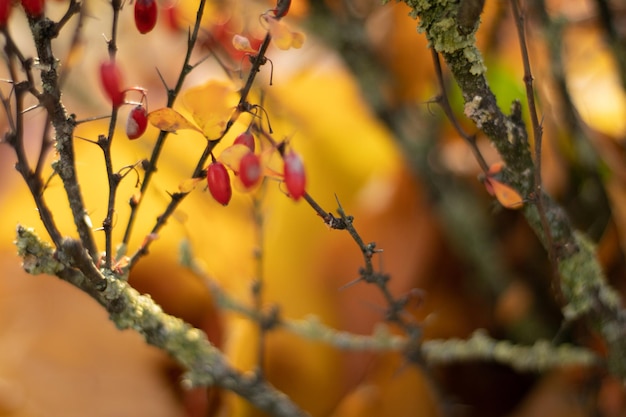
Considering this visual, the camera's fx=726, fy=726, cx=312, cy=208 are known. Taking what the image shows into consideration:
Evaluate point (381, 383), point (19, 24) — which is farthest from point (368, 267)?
point (19, 24)

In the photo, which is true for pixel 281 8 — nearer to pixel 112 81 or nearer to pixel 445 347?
pixel 112 81

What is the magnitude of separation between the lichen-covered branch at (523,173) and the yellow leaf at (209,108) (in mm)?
75

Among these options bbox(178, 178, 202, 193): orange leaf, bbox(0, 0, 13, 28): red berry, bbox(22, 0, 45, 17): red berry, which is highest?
bbox(22, 0, 45, 17): red berry

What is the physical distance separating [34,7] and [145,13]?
38 millimetres

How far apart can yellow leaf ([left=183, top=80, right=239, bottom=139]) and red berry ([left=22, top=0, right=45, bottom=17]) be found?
2.2 inches

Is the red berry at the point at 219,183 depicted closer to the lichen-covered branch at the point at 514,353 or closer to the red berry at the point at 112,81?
the red berry at the point at 112,81

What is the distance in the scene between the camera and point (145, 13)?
26 centimetres

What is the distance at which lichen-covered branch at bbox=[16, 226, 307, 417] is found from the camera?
244 mm

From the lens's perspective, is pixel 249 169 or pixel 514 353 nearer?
pixel 249 169

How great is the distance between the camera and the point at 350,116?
0.62 metres

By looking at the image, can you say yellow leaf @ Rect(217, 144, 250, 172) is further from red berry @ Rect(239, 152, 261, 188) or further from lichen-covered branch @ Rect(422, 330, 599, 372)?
lichen-covered branch @ Rect(422, 330, 599, 372)

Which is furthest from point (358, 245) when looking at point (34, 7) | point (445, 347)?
point (34, 7)

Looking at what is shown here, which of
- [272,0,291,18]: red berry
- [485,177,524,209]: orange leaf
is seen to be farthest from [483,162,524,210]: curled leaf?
[272,0,291,18]: red berry

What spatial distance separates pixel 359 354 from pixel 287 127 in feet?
0.64
